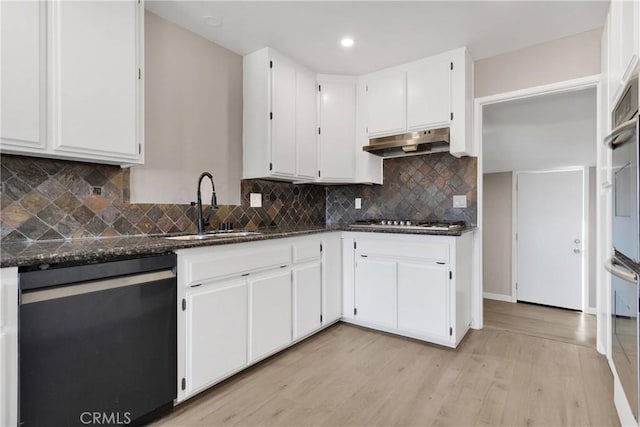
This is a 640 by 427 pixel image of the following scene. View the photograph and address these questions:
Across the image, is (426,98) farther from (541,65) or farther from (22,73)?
(22,73)

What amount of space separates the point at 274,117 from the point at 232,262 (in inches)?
54.2

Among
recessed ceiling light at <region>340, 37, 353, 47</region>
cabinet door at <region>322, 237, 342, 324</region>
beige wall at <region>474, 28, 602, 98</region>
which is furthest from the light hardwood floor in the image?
recessed ceiling light at <region>340, 37, 353, 47</region>

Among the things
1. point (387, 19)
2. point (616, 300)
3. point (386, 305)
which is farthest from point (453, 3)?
point (386, 305)

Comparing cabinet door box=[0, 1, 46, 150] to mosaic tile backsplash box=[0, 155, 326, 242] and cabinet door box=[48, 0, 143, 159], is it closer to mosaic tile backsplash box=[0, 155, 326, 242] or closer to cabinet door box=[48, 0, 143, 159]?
cabinet door box=[48, 0, 143, 159]

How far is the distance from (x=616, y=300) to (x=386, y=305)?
4.95 feet

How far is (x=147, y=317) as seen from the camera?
1.57m

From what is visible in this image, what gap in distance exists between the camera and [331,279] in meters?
2.88

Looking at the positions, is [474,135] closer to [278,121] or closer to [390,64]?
[390,64]

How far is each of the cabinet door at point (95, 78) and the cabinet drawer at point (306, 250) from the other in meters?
1.24

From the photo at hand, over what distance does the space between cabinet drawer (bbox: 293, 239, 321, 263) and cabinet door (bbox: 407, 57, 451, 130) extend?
4.56 feet

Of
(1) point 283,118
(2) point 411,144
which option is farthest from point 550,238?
(1) point 283,118

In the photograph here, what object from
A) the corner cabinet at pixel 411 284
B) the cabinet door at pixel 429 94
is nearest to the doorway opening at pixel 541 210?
the cabinet door at pixel 429 94

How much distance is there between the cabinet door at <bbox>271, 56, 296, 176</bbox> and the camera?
9.09ft

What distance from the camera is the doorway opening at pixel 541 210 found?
3387 millimetres
